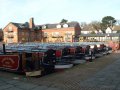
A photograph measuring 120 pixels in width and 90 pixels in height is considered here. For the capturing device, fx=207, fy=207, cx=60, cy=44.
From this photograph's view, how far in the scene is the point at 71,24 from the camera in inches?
2985

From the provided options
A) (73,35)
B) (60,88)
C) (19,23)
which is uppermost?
(19,23)

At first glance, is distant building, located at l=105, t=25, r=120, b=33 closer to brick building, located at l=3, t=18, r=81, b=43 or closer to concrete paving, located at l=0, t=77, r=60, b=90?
brick building, located at l=3, t=18, r=81, b=43

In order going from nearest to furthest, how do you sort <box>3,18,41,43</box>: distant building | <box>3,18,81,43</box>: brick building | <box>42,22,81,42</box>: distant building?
<box>42,22,81,42</box>: distant building → <box>3,18,41,43</box>: distant building → <box>3,18,81,43</box>: brick building

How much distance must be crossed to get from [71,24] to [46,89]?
68.1 metres

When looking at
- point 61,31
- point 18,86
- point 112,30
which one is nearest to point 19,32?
point 61,31

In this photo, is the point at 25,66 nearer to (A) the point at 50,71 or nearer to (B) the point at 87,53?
(A) the point at 50,71

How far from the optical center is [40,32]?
82000 mm

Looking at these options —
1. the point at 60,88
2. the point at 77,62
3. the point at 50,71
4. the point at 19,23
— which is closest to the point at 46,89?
the point at 60,88

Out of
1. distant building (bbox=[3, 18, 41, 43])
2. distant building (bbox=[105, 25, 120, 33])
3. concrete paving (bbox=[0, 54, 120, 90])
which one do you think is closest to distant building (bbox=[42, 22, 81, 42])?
distant building (bbox=[3, 18, 41, 43])

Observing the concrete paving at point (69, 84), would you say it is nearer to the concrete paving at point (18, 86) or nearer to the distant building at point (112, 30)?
the concrete paving at point (18, 86)

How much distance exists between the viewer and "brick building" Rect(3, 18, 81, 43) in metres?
74.5

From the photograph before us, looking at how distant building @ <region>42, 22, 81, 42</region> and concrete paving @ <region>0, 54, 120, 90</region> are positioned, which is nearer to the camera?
concrete paving @ <region>0, 54, 120, 90</region>

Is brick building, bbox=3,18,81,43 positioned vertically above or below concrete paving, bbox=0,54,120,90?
above

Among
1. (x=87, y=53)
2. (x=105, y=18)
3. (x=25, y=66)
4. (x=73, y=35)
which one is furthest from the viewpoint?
(x=105, y=18)
